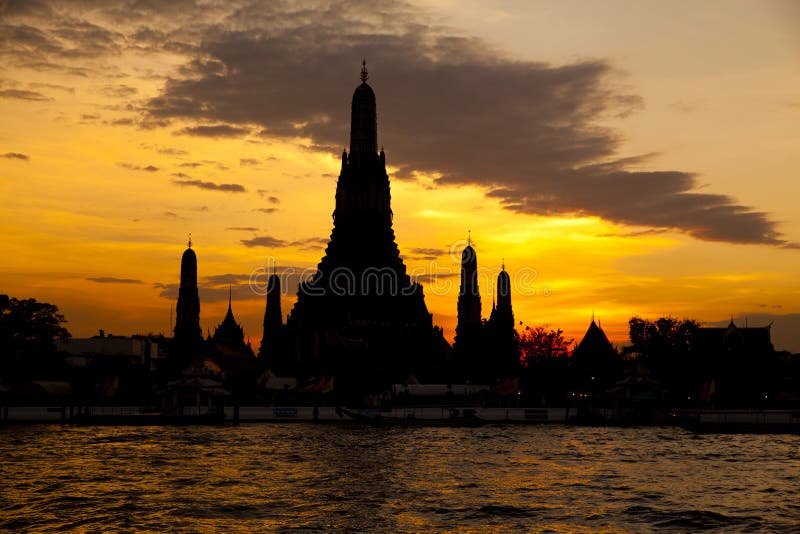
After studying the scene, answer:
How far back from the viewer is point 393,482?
4919cm

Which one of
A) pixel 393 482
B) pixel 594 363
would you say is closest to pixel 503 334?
pixel 594 363

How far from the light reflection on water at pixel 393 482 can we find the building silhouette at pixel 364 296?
4954 cm

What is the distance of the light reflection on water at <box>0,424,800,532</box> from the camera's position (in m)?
38.8

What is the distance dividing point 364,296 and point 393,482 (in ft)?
294

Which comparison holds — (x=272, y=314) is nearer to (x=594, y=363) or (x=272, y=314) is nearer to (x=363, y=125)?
(x=363, y=125)

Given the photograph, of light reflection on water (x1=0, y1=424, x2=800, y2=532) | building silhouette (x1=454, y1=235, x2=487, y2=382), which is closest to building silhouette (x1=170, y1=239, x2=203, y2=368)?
building silhouette (x1=454, y1=235, x2=487, y2=382)

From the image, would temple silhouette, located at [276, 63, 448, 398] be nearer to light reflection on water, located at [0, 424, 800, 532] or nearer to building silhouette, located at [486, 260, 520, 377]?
building silhouette, located at [486, 260, 520, 377]

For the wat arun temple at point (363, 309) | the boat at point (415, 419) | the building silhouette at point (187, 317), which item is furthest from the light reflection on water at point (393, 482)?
the building silhouette at point (187, 317)

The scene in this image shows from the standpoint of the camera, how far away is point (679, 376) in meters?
109

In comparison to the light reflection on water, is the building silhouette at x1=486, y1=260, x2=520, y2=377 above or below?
above

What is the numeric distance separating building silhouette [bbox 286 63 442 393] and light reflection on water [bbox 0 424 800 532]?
49.5 m

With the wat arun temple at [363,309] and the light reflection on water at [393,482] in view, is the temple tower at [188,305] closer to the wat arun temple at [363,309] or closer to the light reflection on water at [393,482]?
the wat arun temple at [363,309]

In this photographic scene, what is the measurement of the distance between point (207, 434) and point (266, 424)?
50.5 feet

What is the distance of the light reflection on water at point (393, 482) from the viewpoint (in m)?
38.8
